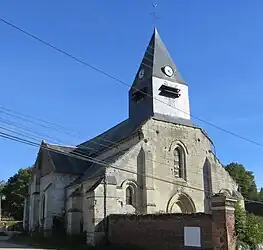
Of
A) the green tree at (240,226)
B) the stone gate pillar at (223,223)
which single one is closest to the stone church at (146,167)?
the stone gate pillar at (223,223)

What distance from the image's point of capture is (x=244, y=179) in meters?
63.3

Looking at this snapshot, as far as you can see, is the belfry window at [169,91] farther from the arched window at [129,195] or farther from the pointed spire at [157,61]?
the arched window at [129,195]

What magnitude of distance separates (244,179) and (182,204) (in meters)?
34.5

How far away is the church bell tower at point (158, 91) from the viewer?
33.6 meters

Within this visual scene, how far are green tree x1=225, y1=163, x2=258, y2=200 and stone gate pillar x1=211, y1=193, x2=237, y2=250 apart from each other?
Answer: 4647 cm

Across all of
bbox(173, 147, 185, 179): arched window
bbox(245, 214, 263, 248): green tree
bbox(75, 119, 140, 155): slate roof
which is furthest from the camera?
bbox(75, 119, 140, 155): slate roof

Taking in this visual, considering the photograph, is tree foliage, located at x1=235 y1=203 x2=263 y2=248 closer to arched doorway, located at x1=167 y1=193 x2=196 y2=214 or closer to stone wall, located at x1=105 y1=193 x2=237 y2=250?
stone wall, located at x1=105 y1=193 x2=237 y2=250

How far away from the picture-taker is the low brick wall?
59.0ft

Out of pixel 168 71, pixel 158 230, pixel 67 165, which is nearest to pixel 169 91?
pixel 168 71

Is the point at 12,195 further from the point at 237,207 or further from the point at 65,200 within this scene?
the point at 237,207

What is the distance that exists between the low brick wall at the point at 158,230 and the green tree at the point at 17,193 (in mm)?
45872

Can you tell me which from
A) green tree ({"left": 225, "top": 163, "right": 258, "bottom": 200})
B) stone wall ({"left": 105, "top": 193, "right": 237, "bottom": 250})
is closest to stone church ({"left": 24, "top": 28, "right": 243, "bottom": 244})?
stone wall ({"left": 105, "top": 193, "right": 237, "bottom": 250})

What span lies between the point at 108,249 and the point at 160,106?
1376 cm

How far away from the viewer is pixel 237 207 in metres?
18.0
